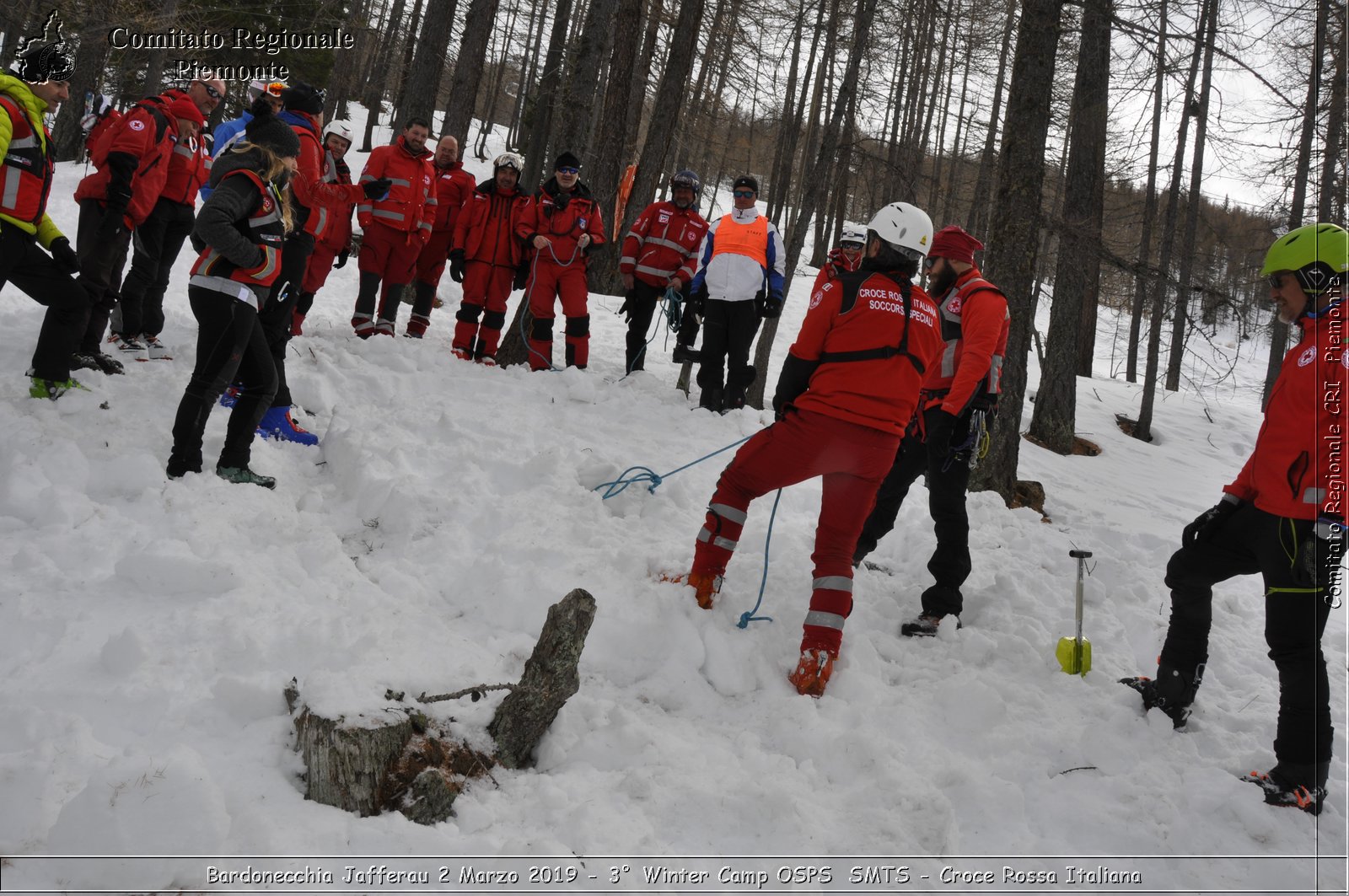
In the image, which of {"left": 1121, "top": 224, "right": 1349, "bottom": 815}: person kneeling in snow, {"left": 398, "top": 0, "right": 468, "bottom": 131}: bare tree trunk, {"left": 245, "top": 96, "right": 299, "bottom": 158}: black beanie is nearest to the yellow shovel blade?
{"left": 1121, "top": 224, "right": 1349, "bottom": 815}: person kneeling in snow

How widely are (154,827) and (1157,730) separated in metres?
3.75

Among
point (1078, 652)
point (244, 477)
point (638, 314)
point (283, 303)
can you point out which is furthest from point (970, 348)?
point (638, 314)

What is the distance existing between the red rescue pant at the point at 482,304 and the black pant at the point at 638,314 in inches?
45.0

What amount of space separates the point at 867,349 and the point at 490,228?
4.84 m

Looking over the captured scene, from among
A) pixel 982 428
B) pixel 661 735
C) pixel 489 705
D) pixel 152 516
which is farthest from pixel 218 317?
pixel 982 428

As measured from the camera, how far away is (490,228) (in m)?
7.63

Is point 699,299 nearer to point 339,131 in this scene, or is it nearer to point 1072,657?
point 339,131

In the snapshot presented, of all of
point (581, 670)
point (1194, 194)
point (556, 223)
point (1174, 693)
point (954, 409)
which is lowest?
point (581, 670)

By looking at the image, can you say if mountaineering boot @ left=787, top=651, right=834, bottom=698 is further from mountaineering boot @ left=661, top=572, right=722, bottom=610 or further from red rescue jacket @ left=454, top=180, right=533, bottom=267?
red rescue jacket @ left=454, top=180, right=533, bottom=267

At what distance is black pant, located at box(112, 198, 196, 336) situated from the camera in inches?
226

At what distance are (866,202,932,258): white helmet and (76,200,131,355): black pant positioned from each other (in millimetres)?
4684

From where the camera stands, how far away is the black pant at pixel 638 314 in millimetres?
7977

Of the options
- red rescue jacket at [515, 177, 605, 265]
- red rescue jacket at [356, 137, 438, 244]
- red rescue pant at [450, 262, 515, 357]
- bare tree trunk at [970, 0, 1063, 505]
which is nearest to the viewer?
bare tree trunk at [970, 0, 1063, 505]

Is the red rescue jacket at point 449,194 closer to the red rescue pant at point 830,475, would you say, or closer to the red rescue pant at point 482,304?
the red rescue pant at point 482,304
